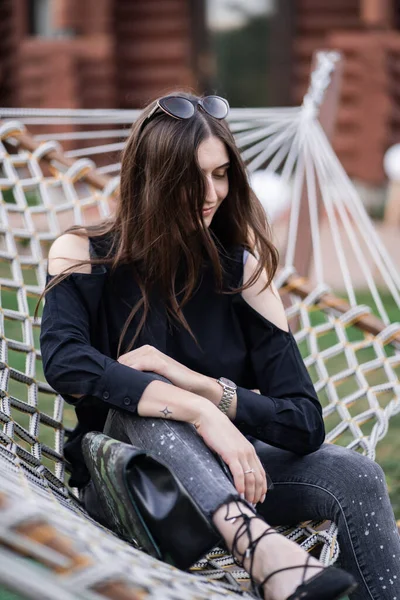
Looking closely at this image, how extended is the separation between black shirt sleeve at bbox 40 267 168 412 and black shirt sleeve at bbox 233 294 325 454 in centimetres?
20

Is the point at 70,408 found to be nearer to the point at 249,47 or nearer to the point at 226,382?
the point at 226,382

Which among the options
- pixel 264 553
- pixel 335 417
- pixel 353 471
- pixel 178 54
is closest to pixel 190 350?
pixel 353 471

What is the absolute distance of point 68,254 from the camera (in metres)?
1.61

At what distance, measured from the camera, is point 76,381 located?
147 centimetres

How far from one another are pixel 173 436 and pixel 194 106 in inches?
22.6

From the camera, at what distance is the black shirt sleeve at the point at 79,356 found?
1.44 metres

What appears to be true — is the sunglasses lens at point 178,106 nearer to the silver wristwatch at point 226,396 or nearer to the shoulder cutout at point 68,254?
the shoulder cutout at point 68,254

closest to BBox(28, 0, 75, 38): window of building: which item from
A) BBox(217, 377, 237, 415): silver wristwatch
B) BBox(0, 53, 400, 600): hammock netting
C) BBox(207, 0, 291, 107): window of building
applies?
BBox(207, 0, 291, 107): window of building

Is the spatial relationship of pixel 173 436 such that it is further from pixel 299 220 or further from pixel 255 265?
pixel 299 220

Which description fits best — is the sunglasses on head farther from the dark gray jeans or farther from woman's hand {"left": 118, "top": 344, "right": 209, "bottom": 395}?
the dark gray jeans

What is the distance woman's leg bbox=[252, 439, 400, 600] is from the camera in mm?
1426

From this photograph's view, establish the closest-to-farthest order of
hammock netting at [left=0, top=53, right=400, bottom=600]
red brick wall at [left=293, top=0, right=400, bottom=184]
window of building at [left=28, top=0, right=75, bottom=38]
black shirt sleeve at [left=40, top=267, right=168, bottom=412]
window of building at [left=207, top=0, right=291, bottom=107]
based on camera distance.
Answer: hammock netting at [left=0, top=53, right=400, bottom=600] < black shirt sleeve at [left=40, top=267, right=168, bottom=412] < red brick wall at [left=293, top=0, right=400, bottom=184] < window of building at [left=28, top=0, right=75, bottom=38] < window of building at [left=207, top=0, right=291, bottom=107]

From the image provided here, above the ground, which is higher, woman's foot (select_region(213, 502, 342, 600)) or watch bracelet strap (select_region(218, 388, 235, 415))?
watch bracelet strap (select_region(218, 388, 235, 415))

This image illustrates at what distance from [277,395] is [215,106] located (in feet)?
1.75
